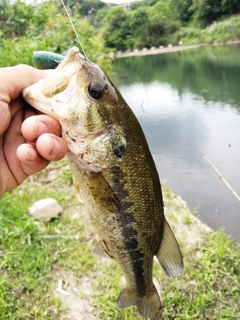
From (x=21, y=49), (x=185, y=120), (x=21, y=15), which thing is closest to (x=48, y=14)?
(x=21, y=15)

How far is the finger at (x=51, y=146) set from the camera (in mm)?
1411

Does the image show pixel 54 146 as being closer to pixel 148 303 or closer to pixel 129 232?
pixel 129 232

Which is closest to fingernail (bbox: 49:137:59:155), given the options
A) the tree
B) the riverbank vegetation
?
the riverbank vegetation

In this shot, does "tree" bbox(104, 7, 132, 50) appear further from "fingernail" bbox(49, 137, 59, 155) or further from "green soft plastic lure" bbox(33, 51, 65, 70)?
"fingernail" bbox(49, 137, 59, 155)

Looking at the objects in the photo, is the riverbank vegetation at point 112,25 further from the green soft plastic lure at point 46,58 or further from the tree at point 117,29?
→ the green soft plastic lure at point 46,58

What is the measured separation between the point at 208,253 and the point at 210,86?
10312 mm

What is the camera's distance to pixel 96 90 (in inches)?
56.5

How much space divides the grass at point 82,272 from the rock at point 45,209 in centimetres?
7

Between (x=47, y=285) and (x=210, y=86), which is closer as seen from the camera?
(x=47, y=285)

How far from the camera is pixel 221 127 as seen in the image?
26.8 feet

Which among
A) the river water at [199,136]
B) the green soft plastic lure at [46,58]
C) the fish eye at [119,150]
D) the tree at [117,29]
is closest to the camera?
the fish eye at [119,150]

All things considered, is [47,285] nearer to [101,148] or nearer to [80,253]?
[80,253]

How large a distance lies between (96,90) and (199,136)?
6838 millimetres

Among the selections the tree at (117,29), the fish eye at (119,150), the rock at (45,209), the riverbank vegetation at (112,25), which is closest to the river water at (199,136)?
the rock at (45,209)
